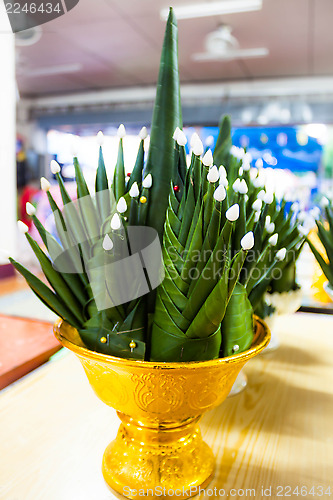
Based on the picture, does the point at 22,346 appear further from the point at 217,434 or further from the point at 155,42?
the point at 155,42

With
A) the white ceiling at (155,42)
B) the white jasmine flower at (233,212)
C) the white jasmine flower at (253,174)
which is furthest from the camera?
the white ceiling at (155,42)

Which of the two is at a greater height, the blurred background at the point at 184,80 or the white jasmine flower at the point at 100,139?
the blurred background at the point at 184,80

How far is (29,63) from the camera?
4777 mm

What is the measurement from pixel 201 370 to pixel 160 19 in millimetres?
3603

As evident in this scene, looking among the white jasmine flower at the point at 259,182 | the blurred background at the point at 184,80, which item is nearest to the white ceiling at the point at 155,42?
the blurred background at the point at 184,80

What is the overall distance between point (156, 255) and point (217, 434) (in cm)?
26

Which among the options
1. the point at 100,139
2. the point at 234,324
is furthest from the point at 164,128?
the point at 234,324

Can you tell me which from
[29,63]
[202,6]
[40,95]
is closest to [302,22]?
[202,6]

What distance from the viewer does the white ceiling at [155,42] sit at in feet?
10.5

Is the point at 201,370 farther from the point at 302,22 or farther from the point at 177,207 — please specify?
the point at 302,22

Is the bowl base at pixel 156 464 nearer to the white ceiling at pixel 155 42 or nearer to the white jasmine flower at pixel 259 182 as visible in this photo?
the white jasmine flower at pixel 259 182

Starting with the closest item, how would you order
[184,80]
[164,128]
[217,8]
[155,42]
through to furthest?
[164,128], [217,8], [155,42], [184,80]

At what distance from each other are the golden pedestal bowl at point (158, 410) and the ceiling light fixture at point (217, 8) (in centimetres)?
324

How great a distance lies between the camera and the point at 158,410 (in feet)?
1.17
